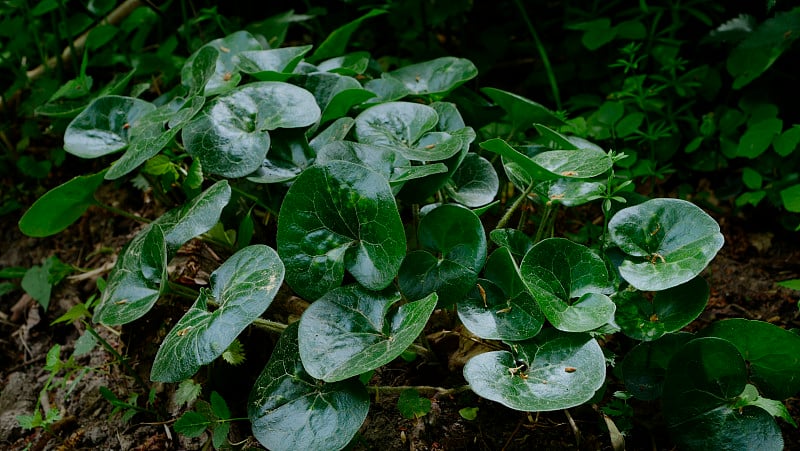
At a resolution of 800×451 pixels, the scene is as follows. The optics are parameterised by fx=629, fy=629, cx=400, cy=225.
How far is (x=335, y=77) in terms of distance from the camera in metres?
1.74

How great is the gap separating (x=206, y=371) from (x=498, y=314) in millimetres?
773

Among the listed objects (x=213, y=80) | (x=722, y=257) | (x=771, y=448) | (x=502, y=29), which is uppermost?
(x=213, y=80)

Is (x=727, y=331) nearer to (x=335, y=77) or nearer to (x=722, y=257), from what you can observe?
(x=722, y=257)

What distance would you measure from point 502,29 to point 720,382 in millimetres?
1744

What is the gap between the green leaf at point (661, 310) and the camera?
4.34ft

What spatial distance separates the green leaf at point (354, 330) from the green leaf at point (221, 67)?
2.42 feet

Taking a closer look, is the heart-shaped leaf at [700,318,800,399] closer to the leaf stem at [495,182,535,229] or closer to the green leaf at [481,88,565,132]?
the leaf stem at [495,182,535,229]

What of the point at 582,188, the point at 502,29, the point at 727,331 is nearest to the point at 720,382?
the point at 727,331

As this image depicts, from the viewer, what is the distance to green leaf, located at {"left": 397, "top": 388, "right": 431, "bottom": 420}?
137cm

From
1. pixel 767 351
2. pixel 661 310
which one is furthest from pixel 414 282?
pixel 767 351

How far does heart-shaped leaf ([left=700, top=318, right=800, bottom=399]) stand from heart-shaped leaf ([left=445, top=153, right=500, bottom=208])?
580 millimetres

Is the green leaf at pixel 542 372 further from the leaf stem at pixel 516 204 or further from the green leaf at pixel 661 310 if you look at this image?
the leaf stem at pixel 516 204

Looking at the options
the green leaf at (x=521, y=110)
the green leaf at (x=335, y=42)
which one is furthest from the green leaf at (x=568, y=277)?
the green leaf at (x=335, y=42)

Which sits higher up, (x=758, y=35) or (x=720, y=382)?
(x=758, y=35)
